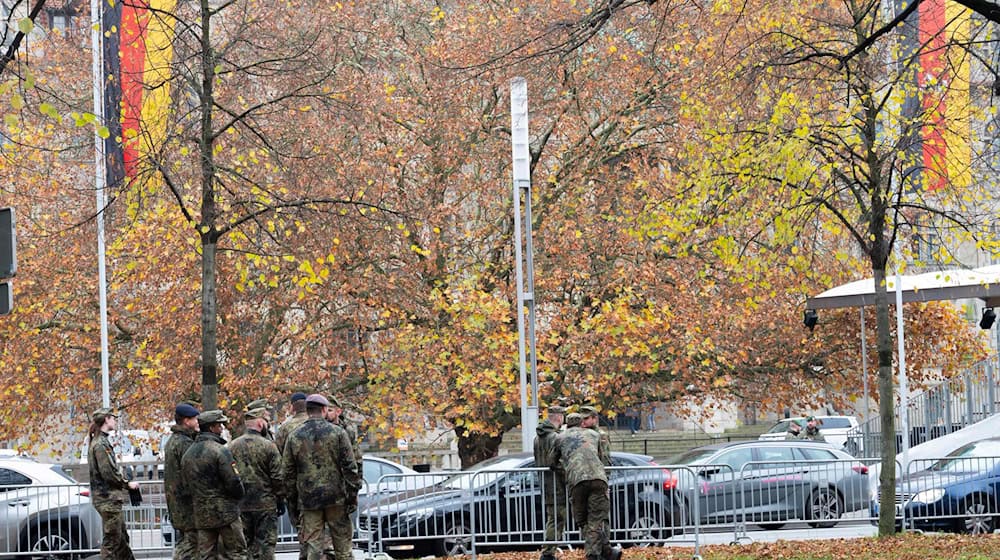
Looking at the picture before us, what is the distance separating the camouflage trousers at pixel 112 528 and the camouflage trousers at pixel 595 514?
496cm

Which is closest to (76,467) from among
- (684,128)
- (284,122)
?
(284,122)

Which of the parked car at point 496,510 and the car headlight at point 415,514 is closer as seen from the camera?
the parked car at point 496,510

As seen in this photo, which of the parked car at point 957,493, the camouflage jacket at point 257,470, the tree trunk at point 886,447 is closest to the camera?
the camouflage jacket at point 257,470

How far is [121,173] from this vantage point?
1972cm

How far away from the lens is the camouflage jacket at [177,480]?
1345 cm

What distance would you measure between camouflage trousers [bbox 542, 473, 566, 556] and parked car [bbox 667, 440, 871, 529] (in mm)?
1662

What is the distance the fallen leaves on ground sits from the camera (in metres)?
15.9

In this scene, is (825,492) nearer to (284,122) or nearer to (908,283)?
(908,283)

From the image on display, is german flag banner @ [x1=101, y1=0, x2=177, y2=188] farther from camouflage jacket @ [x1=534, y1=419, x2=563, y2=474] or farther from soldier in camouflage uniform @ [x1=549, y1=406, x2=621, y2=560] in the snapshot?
soldier in camouflage uniform @ [x1=549, y1=406, x2=621, y2=560]

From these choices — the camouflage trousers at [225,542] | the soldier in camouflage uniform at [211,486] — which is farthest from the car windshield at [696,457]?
the soldier in camouflage uniform at [211,486]

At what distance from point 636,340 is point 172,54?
1185 centimetres

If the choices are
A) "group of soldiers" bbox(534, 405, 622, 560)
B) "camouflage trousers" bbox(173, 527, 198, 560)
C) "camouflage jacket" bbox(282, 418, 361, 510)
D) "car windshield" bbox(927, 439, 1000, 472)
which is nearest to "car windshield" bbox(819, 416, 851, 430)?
"car windshield" bbox(927, 439, 1000, 472)

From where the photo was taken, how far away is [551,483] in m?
17.0

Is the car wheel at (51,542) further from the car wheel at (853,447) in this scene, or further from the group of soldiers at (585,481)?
the car wheel at (853,447)
